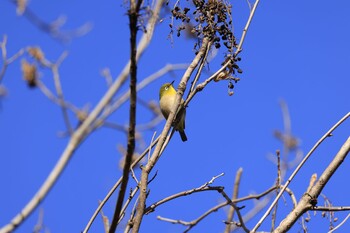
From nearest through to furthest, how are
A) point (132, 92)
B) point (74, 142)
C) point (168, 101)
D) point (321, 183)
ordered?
point (132, 92) < point (321, 183) < point (74, 142) < point (168, 101)

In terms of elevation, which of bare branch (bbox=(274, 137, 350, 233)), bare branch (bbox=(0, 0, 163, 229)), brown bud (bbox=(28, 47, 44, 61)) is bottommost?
bare branch (bbox=(274, 137, 350, 233))

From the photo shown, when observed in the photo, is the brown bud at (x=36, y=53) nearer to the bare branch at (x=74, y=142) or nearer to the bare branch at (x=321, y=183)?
the bare branch at (x=74, y=142)

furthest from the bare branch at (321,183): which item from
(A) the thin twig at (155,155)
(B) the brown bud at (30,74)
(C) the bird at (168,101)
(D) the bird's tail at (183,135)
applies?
(D) the bird's tail at (183,135)

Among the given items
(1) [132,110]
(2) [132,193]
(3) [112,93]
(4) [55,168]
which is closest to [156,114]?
(3) [112,93]

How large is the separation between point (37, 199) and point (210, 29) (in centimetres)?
108

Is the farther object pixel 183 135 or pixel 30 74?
pixel 183 135

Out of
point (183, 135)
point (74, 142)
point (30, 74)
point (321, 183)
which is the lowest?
point (321, 183)

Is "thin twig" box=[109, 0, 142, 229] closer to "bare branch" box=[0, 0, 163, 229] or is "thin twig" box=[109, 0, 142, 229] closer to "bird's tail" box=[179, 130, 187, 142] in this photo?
"bare branch" box=[0, 0, 163, 229]

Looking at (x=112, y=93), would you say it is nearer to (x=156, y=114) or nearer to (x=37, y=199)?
(x=37, y=199)

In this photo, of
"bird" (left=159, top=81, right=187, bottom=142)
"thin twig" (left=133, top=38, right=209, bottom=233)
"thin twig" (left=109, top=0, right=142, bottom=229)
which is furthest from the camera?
"bird" (left=159, top=81, right=187, bottom=142)

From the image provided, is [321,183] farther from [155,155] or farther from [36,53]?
[36,53]

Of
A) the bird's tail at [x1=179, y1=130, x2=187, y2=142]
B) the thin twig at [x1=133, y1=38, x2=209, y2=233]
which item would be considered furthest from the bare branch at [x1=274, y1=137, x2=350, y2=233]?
the bird's tail at [x1=179, y1=130, x2=187, y2=142]

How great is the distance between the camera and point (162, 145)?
211cm

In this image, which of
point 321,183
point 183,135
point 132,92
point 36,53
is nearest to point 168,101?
point 183,135
